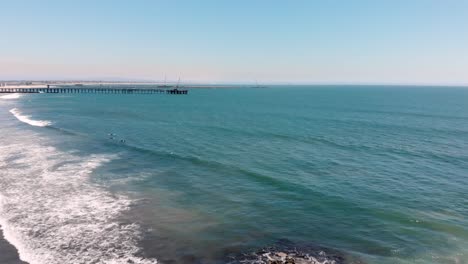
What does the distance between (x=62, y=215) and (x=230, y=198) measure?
1272 cm

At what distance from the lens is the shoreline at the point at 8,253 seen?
62.3 ft

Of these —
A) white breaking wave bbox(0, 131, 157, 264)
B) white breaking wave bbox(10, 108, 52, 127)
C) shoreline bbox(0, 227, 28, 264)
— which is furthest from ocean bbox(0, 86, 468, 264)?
white breaking wave bbox(10, 108, 52, 127)

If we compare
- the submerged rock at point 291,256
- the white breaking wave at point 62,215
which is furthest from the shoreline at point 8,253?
the submerged rock at point 291,256

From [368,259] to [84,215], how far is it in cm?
1928

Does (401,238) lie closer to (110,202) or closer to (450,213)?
(450,213)

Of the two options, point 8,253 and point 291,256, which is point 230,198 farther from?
point 8,253

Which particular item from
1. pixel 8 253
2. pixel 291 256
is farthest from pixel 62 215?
pixel 291 256

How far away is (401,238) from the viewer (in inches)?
894

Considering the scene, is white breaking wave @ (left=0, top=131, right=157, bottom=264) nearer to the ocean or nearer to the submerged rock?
the ocean

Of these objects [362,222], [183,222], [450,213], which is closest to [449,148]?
[450,213]

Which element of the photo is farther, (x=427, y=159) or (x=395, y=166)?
(x=427, y=159)

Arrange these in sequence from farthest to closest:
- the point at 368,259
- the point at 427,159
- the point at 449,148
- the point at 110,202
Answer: the point at 449,148, the point at 427,159, the point at 110,202, the point at 368,259

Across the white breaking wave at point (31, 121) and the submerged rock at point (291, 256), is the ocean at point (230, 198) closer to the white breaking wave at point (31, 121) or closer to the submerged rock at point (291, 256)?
the submerged rock at point (291, 256)

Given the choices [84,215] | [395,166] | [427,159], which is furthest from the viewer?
[427,159]
